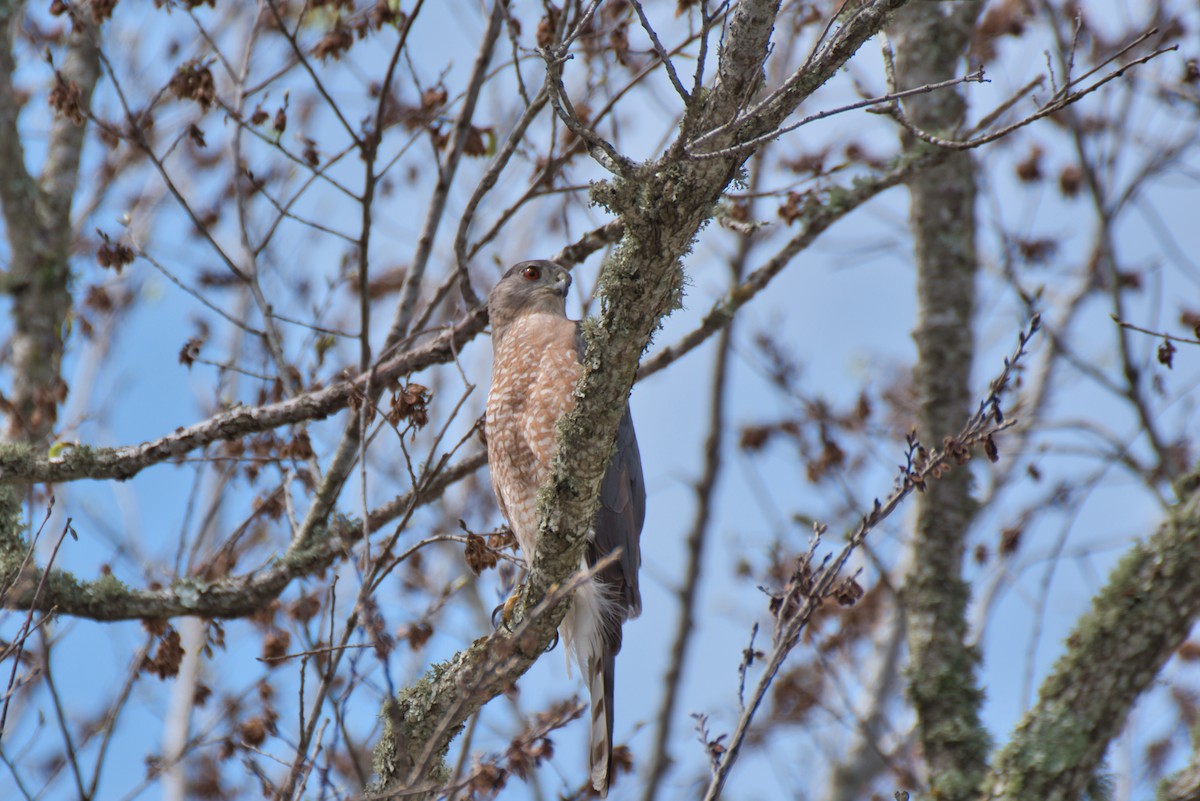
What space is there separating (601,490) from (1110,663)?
82.0 inches

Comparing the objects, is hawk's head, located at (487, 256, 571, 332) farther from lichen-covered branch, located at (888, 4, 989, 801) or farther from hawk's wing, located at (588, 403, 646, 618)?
lichen-covered branch, located at (888, 4, 989, 801)

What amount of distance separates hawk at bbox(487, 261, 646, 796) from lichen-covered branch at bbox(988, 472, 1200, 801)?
65.1 inches

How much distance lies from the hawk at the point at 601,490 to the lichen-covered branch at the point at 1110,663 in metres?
1.65

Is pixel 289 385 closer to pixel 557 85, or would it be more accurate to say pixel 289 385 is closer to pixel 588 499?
pixel 588 499

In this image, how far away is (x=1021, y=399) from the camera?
6812 millimetres

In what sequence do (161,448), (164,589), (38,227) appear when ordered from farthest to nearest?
(38,227)
(164,589)
(161,448)

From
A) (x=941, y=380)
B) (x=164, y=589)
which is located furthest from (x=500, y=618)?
(x=941, y=380)

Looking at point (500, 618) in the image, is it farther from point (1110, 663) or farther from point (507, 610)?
point (1110, 663)

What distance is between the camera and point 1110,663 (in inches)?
171

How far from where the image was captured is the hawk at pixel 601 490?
175 inches

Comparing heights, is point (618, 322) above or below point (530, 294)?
below

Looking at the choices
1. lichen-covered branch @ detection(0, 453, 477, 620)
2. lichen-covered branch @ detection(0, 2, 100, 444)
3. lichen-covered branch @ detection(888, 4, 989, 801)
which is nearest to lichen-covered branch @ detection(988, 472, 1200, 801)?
lichen-covered branch @ detection(888, 4, 989, 801)

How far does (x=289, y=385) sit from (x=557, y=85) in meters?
2.64

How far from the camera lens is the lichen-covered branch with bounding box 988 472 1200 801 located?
4324 millimetres
